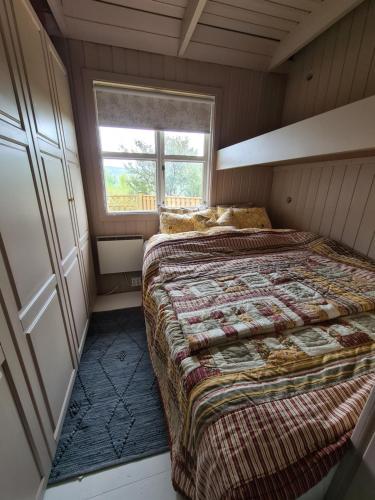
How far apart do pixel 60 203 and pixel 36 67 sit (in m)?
0.70

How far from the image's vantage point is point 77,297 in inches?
63.9

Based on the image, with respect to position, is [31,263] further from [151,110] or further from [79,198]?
[151,110]

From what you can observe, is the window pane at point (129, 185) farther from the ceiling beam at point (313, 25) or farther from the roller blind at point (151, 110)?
the ceiling beam at point (313, 25)

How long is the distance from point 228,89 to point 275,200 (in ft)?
4.34

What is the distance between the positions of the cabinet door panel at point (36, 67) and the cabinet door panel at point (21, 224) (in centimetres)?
34

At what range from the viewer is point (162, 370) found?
1104mm

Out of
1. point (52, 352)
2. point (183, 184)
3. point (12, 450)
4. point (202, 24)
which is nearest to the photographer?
point (12, 450)

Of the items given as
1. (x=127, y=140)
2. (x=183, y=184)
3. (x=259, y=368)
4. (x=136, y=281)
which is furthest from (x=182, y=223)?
(x=259, y=368)

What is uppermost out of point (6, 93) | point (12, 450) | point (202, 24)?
point (202, 24)

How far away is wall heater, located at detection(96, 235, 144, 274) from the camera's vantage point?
2322 mm

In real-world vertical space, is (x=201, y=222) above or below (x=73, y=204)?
below

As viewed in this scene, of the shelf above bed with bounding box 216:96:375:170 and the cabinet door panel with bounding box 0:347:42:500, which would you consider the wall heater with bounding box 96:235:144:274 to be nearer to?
the shelf above bed with bounding box 216:96:375:170

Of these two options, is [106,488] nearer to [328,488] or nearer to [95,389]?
[95,389]

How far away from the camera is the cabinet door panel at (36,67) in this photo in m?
0.98
